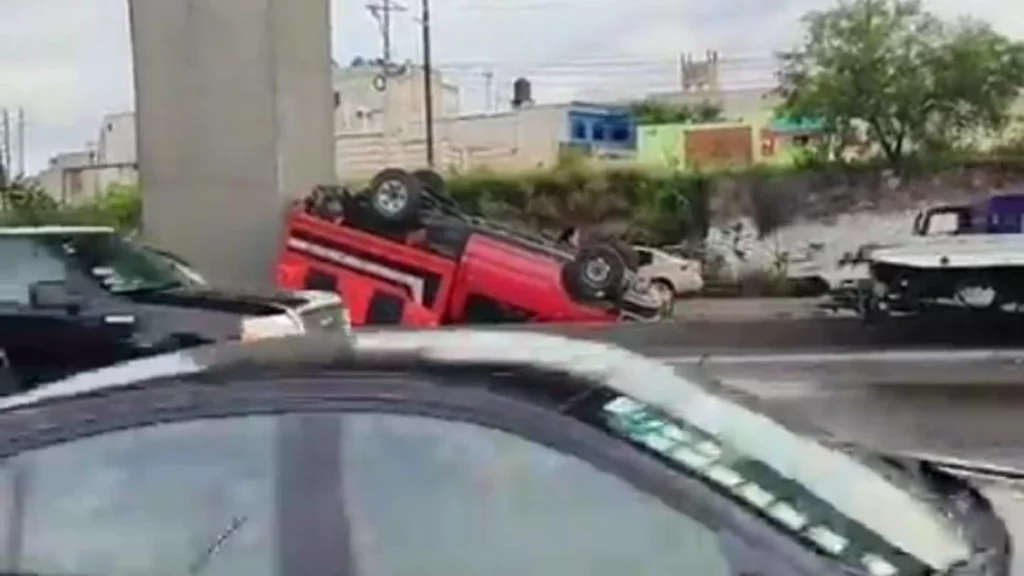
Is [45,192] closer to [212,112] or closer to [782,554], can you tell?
[212,112]

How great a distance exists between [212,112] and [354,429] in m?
18.5

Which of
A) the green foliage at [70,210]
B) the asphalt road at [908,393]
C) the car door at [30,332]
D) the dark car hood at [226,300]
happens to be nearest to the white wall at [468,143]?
the green foliage at [70,210]

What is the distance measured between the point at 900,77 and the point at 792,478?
32.5 meters

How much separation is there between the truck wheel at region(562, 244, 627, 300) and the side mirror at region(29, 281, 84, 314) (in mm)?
8165

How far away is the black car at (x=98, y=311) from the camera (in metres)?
11.4

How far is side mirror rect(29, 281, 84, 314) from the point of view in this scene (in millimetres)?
11906

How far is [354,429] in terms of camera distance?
3.40 m

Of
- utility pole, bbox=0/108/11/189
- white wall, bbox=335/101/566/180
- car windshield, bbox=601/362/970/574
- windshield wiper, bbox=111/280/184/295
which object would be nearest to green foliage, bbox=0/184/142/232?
utility pole, bbox=0/108/11/189

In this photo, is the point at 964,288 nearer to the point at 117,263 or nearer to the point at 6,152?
the point at 117,263

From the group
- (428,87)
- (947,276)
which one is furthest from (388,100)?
(947,276)

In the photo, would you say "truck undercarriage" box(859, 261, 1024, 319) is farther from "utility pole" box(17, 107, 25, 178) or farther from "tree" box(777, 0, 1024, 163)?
"utility pole" box(17, 107, 25, 178)

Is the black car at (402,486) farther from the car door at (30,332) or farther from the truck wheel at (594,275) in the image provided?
the truck wheel at (594,275)

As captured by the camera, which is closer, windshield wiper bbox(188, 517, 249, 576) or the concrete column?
windshield wiper bbox(188, 517, 249, 576)

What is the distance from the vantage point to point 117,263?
12.8 meters
